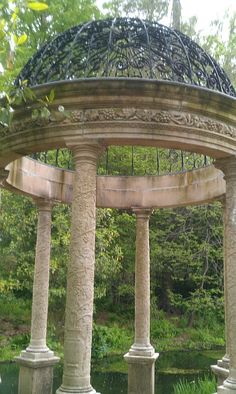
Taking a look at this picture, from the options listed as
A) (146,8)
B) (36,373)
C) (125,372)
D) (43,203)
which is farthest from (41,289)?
(146,8)

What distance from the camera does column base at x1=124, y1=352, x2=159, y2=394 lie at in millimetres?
18406

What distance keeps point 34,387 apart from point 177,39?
13.2 meters

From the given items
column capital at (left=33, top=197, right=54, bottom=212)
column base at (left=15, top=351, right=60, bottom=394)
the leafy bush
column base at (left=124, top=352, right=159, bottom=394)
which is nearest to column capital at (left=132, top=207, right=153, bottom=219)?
column capital at (left=33, top=197, right=54, bottom=212)

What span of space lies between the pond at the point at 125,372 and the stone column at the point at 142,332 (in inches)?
251

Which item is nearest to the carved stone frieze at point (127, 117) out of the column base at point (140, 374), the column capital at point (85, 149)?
the column capital at point (85, 149)

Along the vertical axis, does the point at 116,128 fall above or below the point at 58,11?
below

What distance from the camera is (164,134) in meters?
11.5

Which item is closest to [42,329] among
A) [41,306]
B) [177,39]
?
[41,306]

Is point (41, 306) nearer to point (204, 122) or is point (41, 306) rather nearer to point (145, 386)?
point (145, 386)

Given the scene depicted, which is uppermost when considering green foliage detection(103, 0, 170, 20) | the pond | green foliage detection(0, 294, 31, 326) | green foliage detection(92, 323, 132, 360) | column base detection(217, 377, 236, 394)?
green foliage detection(103, 0, 170, 20)

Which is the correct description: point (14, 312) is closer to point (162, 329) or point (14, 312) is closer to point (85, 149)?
point (162, 329)

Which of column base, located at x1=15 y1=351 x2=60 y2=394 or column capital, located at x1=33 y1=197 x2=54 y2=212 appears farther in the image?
column capital, located at x1=33 y1=197 x2=54 y2=212

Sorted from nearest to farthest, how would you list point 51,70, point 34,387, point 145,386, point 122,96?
point 122,96 < point 51,70 < point 34,387 < point 145,386

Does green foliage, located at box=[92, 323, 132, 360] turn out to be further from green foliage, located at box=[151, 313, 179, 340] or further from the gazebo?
the gazebo
